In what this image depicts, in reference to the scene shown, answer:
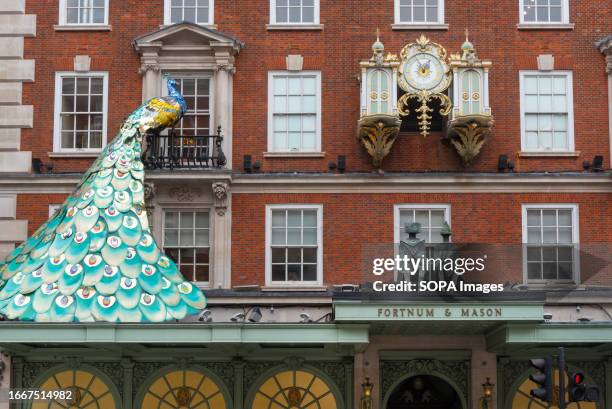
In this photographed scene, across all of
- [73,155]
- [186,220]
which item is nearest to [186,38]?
[73,155]

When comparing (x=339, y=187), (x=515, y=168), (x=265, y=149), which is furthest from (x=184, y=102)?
(x=515, y=168)

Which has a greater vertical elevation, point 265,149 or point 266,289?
point 265,149

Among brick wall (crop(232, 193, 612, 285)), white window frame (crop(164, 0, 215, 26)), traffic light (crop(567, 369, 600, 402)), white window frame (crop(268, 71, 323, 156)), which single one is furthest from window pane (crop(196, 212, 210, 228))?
traffic light (crop(567, 369, 600, 402))

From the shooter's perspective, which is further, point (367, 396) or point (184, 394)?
point (184, 394)

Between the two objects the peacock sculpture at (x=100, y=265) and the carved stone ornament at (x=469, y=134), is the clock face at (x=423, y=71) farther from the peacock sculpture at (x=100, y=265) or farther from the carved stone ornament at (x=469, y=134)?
the peacock sculpture at (x=100, y=265)

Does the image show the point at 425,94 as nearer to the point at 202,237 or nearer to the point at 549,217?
the point at 549,217

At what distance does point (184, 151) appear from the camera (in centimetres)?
2836

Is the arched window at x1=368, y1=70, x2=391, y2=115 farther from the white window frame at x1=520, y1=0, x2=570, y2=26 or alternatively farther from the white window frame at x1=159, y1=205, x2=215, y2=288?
the white window frame at x1=159, y1=205, x2=215, y2=288

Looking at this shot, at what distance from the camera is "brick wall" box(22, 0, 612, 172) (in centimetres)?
2867

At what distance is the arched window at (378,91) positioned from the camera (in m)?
27.7

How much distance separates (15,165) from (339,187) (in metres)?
8.30

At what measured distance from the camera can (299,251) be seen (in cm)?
2838

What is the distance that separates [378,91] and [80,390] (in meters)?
10.3

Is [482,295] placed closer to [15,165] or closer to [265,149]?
[265,149]
